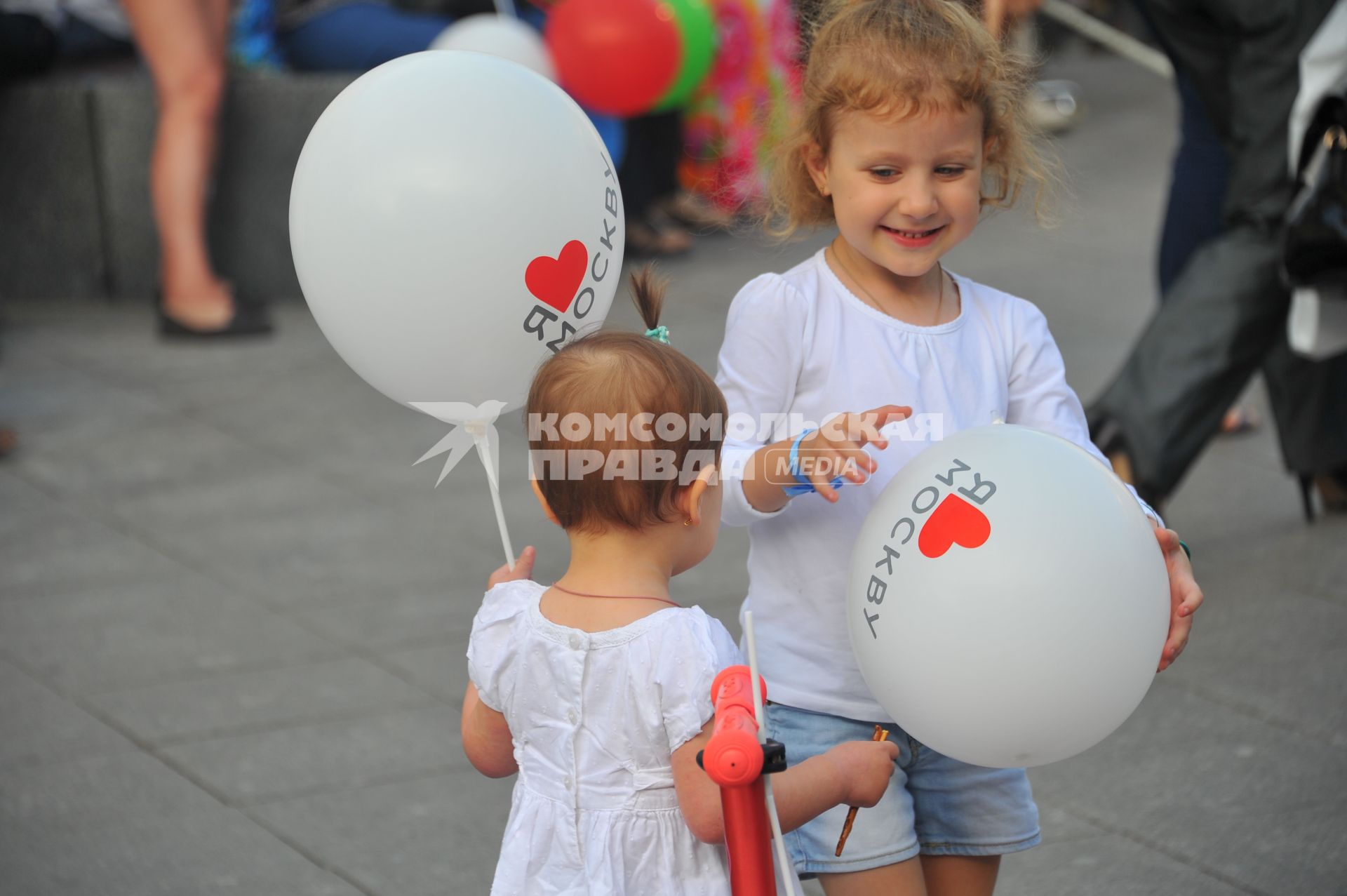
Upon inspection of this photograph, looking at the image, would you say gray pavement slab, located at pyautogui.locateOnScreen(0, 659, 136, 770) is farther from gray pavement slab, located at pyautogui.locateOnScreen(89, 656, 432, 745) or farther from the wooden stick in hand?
the wooden stick in hand

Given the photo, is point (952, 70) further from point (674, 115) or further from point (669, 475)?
point (674, 115)

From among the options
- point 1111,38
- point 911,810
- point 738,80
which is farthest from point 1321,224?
point 1111,38

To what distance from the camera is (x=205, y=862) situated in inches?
115

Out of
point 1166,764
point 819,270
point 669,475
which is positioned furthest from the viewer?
point 1166,764

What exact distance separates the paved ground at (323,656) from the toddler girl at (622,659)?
1.14 m

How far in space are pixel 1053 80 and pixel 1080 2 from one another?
104 inches

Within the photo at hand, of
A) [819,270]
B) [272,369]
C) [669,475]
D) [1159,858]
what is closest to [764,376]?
[819,270]

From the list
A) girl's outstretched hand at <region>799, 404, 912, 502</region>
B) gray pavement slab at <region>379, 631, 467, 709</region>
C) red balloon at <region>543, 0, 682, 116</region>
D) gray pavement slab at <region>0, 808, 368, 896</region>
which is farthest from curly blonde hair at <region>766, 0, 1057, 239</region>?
red balloon at <region>543, 0, 682, 116</region>

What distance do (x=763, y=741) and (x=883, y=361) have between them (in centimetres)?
68

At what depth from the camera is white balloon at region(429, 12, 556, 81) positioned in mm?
5527

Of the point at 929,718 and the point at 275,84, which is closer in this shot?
the point at 929,718

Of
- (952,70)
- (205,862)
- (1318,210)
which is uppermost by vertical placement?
(952,70)

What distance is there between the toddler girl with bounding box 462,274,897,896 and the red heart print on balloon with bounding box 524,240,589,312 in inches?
9.1

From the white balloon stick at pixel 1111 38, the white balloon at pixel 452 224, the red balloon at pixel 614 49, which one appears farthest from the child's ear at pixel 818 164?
the white balloon stick at pixel 1111 38
